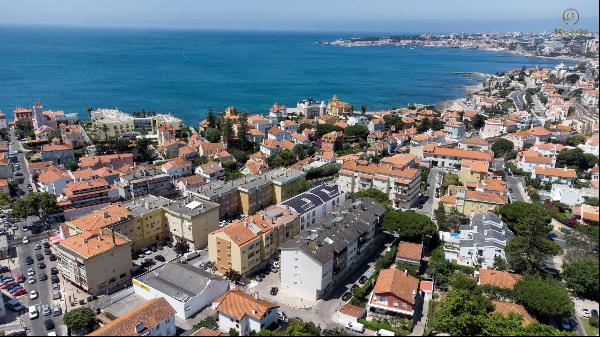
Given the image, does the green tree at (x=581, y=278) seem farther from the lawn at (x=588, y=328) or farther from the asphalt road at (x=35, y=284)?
the asphalt road at (x=35, y=284)

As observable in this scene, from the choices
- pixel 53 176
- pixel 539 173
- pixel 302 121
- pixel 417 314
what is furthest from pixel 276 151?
pixel 417 314

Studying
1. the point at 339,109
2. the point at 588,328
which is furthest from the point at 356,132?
the point at 588,328

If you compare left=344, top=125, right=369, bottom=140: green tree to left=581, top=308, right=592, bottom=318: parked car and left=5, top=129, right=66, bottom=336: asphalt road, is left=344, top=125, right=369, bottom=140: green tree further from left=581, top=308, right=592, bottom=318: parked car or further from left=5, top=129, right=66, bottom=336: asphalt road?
left=581, top=308, right=592, bottom=318: parked car

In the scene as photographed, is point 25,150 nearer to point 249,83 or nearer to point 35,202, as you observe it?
point 35,202

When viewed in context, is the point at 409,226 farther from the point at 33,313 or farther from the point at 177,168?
the point at 177,168

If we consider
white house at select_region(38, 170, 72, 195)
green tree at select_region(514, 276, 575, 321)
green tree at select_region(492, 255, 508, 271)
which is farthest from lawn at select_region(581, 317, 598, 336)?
white house at select_region(38, 170, 72, 195)
